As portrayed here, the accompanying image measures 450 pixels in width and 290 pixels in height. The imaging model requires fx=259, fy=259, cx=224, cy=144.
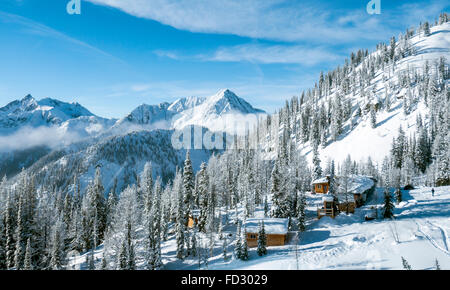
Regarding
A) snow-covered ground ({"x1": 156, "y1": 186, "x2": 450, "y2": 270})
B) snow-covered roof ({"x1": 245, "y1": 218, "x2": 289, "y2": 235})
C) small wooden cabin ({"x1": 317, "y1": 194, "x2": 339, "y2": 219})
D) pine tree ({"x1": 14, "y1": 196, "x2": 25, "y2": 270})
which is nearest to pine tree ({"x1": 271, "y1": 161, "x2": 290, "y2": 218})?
snow-covered ground ({"x1": 156, "y1": 186, "x2": 450, "y2": 270})

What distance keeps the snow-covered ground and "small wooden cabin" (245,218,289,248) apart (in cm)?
171

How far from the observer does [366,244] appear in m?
28.3

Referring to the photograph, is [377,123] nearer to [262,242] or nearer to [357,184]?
[357,184]

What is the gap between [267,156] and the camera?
150 meters

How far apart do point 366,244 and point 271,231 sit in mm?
12704

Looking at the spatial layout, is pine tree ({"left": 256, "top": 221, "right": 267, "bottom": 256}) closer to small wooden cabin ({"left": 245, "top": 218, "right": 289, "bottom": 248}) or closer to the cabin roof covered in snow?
small wooden cabin ({"left": 245, "top": 218, "right": 289, "bottom": 248})

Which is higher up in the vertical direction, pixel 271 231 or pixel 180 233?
pixel 271 231

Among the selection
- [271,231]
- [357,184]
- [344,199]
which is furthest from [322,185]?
[271,231]

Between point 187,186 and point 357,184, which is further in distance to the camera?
point 357,184

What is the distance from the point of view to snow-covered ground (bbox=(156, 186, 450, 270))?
21484mm

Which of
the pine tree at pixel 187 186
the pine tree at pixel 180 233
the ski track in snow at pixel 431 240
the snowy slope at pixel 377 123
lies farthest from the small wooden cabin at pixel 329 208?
the snowy slope at pixel 377 123
